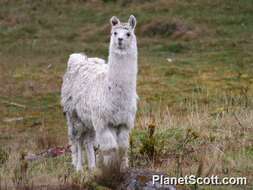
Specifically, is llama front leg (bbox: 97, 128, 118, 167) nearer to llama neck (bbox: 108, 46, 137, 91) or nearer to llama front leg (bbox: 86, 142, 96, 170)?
llama neck (bbox: 108, 46, 137, 91)

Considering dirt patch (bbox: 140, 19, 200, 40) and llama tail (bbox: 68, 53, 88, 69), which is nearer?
llama tail (bbox: 68, 53, 88, 69)

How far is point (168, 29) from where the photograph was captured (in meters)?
37.0

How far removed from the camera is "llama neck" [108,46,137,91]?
9906 millimetres

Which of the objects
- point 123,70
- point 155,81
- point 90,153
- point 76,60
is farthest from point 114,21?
point 155,81

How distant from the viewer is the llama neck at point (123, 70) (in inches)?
390

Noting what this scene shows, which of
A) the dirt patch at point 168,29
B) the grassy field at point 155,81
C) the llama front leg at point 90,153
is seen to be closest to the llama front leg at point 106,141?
the grassy field at point 155,81

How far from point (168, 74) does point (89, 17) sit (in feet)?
45.6

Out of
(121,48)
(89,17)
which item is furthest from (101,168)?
(89,17)

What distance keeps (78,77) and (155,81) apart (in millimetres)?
15780

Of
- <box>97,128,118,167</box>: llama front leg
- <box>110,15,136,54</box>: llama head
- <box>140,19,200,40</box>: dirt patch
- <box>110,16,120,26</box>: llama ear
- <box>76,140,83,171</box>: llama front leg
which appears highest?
<box>140,19,200,40</box>: dirt patch

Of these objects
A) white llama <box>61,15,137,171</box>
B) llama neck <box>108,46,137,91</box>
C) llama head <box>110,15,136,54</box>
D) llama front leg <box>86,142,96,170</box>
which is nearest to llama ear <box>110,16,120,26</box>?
white llama <box>61,15,137,171</box>

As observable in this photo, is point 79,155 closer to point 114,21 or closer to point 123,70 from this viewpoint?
point 123,70

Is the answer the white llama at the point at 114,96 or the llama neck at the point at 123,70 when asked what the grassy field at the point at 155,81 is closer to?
the white llama at the point at 114,96

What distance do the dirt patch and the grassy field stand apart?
59 mm
